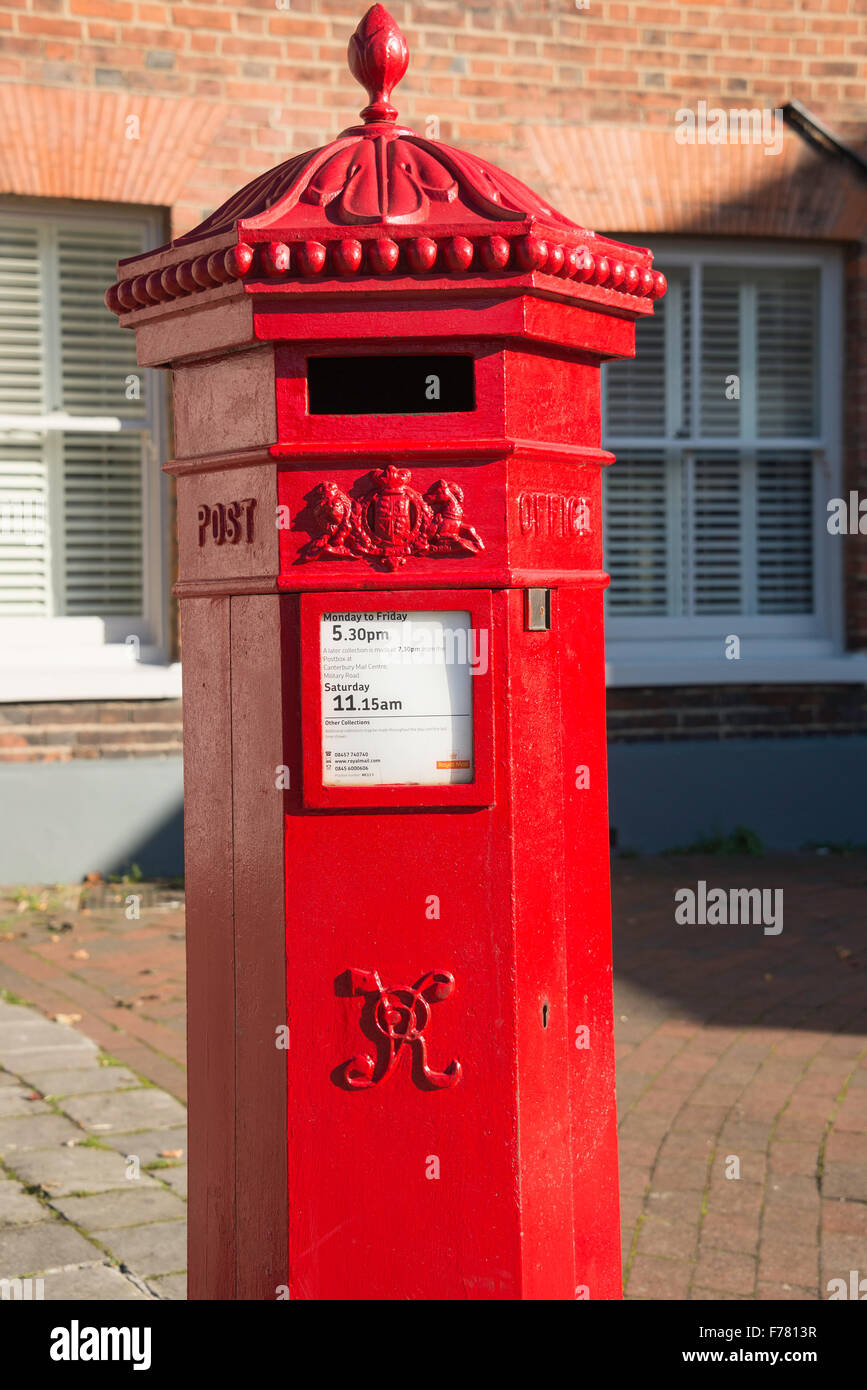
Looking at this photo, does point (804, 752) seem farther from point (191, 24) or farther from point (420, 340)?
point (420, 340)

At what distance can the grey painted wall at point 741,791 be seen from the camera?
830 cm

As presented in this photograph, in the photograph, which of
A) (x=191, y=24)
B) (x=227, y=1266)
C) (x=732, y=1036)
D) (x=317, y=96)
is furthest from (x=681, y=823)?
(x=227, y=1266)

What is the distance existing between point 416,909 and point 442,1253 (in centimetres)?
55

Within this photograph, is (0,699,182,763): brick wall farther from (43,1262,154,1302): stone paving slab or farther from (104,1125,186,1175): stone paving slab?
(43,1262,154,1302): stone paving slab

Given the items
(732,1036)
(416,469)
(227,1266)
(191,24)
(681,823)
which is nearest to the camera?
(416,469)

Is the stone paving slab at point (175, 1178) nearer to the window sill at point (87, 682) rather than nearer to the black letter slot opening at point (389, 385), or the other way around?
the black letter slot opening at point (389, 385)

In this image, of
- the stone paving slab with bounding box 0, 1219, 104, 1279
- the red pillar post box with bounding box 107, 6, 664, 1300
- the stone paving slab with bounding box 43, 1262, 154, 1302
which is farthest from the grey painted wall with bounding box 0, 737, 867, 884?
the red pillar post box with bounding box 107, 6, 664, 1300

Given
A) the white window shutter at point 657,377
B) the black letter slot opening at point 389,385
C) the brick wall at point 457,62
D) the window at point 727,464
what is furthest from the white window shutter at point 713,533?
the black letter slot opening at point 389,385

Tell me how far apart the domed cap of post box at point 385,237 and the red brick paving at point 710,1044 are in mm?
2373

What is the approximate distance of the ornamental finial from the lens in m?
2.43

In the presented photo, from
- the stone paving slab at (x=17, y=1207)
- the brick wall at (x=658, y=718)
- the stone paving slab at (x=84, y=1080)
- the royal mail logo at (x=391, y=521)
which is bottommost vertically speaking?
the stone paving slab at (x=17, y=1207)

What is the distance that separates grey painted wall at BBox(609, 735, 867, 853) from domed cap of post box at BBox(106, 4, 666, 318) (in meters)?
6.02

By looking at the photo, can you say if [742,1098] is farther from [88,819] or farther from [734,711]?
[734,711]

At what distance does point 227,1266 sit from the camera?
2418mm
